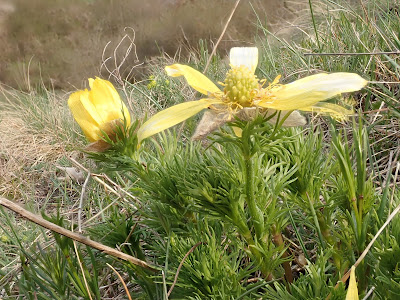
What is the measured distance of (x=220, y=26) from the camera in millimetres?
6438

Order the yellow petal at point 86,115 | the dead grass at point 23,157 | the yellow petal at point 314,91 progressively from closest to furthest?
the yellow petal at point 314,91 → the yellow petal at point 86,115 → the dead grass at point 23,157

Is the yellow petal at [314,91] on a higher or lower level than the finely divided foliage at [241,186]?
higher

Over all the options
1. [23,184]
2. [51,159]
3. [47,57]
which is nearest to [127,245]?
[23,184]

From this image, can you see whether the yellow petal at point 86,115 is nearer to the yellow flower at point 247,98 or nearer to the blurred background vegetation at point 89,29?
the yellow flower at point 247,98

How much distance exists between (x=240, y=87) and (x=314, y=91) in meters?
0.09

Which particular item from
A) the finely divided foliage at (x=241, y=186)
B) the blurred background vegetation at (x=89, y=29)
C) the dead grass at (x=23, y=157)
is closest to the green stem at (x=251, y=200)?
the finely divided foliage at (x=241, y=186)

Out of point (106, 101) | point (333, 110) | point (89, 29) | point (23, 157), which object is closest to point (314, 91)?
point (333, 110)

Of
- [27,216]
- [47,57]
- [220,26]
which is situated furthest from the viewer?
[47,57]

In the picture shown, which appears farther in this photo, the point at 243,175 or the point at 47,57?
the point at 47,57

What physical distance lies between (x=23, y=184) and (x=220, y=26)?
14.7 feet

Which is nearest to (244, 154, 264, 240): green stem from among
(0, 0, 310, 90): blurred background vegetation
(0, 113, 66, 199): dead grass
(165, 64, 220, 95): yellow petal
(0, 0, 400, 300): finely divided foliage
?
(0, 0, 400, 300): finely divided foliage

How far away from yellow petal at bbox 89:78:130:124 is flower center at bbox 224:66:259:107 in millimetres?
159

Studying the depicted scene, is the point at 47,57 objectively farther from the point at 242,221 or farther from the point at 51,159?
the point at 242,221

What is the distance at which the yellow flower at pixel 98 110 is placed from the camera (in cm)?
67
